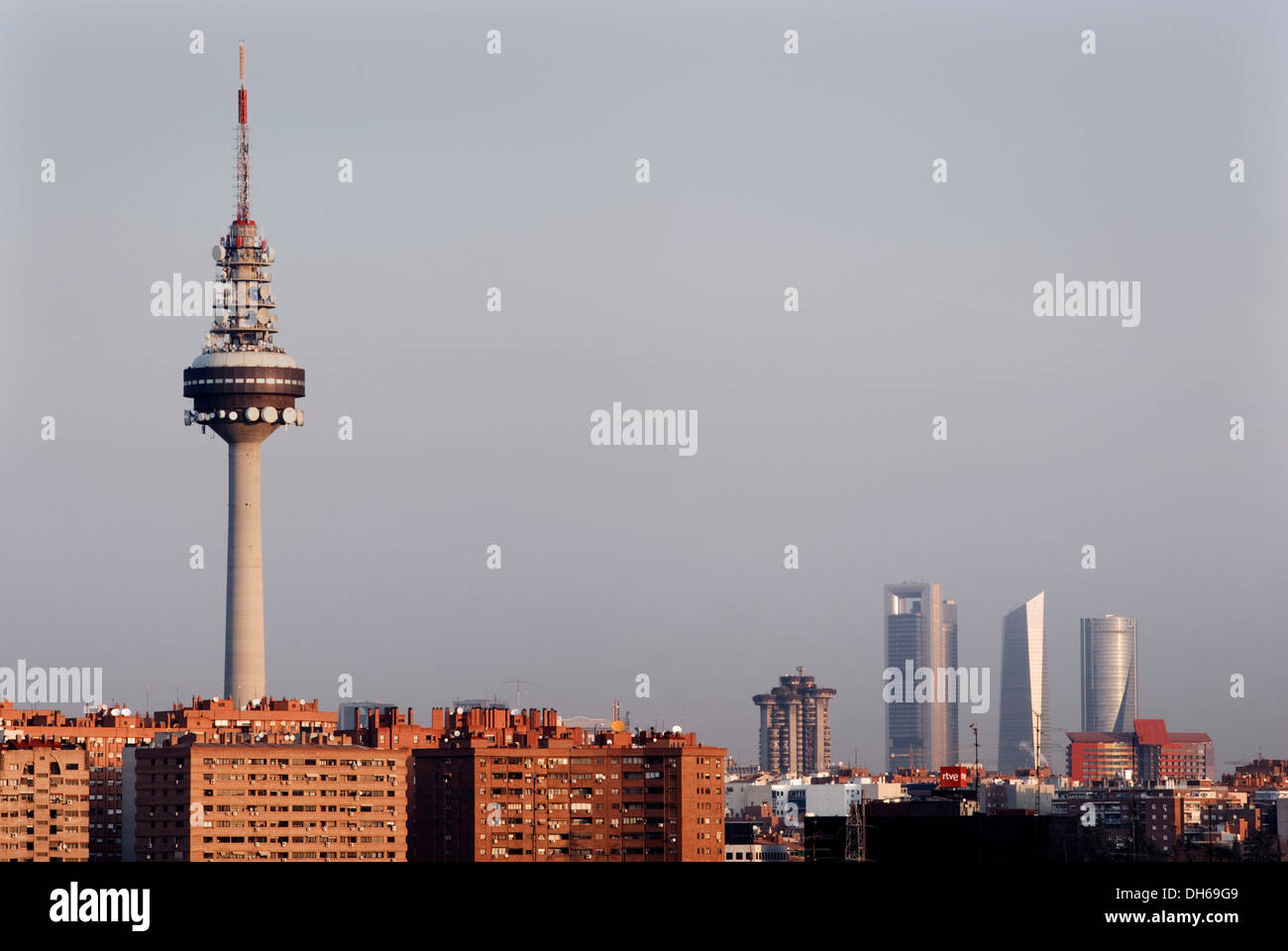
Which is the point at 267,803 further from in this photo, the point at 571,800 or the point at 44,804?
the point at 571,800

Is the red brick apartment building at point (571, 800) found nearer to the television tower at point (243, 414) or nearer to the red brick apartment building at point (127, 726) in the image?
the red brick apartment building at point (127, 726)

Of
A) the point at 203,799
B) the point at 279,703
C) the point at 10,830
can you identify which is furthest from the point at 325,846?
the point at 279,703

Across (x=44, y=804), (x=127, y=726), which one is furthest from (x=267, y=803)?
(x=127, y=726)

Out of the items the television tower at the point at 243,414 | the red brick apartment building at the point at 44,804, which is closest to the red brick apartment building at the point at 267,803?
the red brick apartment building at the point at 44,804

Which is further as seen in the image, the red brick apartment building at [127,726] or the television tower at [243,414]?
the television tower at [243,414]
